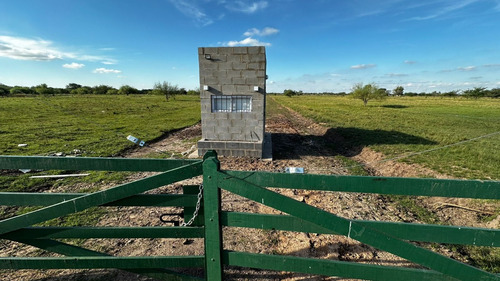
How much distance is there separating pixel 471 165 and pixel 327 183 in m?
9.68

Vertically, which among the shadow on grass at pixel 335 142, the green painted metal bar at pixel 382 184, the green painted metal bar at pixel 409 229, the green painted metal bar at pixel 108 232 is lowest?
the shadow on grass at pixel 335 142

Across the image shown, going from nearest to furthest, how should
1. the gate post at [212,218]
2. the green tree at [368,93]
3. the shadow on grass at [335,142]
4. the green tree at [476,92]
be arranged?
1. the gate post at [212,218]
2. the shadow on grass at [335,142]
3. the green tree at [368,93]
4. the green tree at [476,92]

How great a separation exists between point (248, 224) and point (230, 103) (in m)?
8.37

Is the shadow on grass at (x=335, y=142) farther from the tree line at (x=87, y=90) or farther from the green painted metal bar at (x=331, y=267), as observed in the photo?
the tree line at (x=87, y=90)

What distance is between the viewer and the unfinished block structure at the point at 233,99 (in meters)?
9.53

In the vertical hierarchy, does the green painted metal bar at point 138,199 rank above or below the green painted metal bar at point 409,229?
above

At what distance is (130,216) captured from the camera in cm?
505

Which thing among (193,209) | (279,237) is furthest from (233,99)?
(193,209)

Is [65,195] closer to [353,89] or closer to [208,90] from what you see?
[208,90]

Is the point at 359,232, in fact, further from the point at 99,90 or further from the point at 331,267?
the point at 99,90

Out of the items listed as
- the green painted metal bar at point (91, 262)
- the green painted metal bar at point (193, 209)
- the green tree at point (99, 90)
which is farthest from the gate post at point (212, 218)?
the green tree at point (99, 90)

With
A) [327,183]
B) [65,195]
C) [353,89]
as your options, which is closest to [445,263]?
[327,183]

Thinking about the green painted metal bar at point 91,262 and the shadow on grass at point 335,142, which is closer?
the green painted metal bar at point 91,262

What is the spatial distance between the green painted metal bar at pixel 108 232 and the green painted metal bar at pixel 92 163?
0.64 metres
